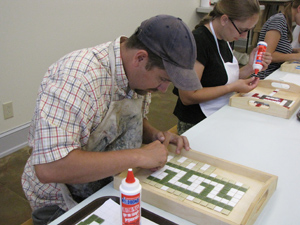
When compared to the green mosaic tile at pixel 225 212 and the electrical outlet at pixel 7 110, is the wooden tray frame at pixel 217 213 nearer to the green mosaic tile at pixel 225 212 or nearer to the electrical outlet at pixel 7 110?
the green mosaic tile at pixel 225 212

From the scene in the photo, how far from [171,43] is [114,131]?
391 millimetres

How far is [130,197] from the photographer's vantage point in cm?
67

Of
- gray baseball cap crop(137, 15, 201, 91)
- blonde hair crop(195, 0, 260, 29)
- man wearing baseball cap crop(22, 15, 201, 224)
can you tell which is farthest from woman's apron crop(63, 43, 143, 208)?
blonde hair crop(195, 0, 260, 29)

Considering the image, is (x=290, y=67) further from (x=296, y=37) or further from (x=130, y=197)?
(x=130, y=197)

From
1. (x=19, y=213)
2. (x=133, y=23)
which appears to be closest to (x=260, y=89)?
(x=19, y=213)

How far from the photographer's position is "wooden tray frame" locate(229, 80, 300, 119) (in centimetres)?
156

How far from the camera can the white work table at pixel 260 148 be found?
0.89m

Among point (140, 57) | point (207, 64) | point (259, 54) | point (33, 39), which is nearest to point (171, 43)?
point (140, 57)

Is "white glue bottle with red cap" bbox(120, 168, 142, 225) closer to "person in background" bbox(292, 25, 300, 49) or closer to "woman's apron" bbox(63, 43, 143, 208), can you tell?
"woman's apron" bbox(63, 43, 143, 208)

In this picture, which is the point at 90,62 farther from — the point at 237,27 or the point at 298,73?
the point at 298,73

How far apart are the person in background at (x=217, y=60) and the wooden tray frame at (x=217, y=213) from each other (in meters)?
0.71

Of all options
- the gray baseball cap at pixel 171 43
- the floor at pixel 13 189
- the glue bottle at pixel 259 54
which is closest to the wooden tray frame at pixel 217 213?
the gray baseball cap at pixel 171 43

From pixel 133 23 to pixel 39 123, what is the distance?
3.03 meters

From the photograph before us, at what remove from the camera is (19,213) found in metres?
1.93
